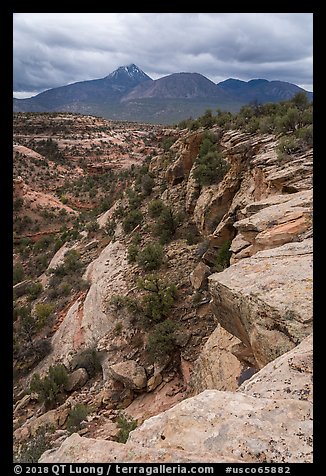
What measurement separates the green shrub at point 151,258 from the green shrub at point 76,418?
5001 millimetres

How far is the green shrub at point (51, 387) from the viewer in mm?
8914

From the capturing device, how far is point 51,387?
8.99 m

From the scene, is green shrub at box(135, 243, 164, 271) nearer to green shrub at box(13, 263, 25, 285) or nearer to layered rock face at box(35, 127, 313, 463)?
layered rock face at box(35, 127, 313, 463)

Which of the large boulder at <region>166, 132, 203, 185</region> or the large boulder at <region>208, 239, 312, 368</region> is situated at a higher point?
the large boulder at <region>166, 132, 203, 185</region>

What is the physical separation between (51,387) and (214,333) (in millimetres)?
4683

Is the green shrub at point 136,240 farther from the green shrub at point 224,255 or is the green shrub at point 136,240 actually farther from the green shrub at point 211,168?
the green shrub at point 224,255

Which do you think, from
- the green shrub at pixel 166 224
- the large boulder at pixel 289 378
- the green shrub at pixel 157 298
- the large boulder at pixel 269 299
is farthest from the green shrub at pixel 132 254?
the large boulder at pixel 289 378

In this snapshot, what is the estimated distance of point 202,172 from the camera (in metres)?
12.6

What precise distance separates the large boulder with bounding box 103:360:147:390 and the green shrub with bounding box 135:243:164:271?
136 inches

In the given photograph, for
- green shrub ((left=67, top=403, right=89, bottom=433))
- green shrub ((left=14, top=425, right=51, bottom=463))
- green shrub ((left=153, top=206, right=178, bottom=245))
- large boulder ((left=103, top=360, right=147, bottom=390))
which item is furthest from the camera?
green shrub ((left=153, top=206, right=178, bottom=245))

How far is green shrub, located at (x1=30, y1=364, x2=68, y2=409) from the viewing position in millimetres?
8914

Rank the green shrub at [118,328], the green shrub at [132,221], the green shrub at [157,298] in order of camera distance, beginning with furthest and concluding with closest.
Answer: the green shrub at [132,221] < the green shrub at [118,328] < the green shrub at [157,298]

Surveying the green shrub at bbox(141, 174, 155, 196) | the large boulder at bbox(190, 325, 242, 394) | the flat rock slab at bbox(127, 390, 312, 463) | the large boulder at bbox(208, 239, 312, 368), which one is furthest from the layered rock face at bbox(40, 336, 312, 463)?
the green shrub at bbox(141, 174, 155, 196)
